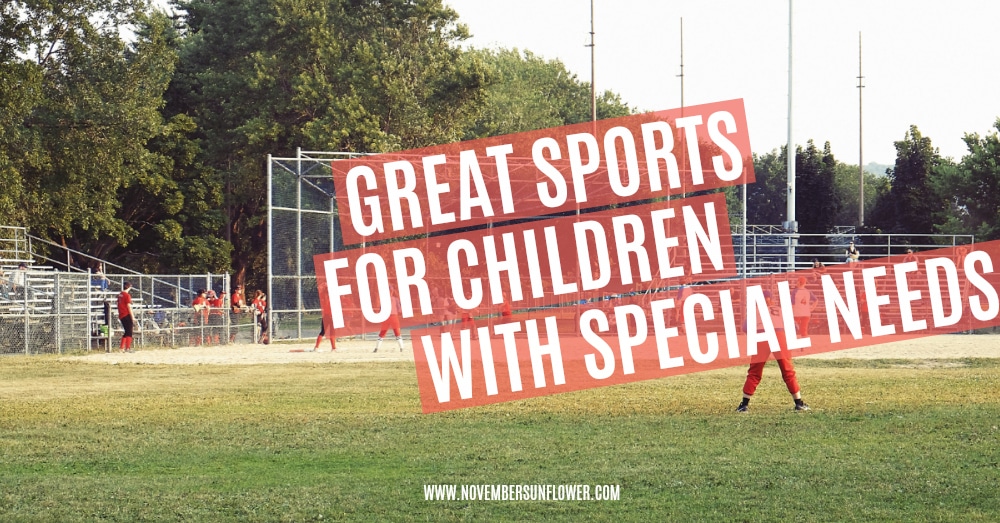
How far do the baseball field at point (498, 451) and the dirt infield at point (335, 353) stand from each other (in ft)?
20.0

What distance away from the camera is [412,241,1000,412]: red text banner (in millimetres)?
20797

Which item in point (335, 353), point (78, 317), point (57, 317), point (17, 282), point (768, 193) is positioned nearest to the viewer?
point (335, 353)

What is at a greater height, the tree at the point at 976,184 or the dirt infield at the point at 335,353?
the tree at the point at 976,184

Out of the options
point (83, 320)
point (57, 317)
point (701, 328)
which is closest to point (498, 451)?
point (57, 317)

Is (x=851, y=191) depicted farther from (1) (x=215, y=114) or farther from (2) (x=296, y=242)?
(2) (x=296, y=242)

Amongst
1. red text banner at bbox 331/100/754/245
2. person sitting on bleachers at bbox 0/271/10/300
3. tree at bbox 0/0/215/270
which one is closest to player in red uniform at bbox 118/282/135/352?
person sitting on bleachers at bbox 0/271/10/300

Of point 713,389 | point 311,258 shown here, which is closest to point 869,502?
point 713,389

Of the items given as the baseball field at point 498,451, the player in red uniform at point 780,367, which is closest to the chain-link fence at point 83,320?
the baseball field at point 498,451

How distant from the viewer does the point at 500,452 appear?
1298cm

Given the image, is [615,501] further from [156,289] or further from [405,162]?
[156,289]

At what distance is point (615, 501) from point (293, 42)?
161 feet

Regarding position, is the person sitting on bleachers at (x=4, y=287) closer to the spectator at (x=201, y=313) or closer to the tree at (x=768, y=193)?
the spectator at (x=201, y=313)

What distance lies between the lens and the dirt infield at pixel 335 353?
29047mm

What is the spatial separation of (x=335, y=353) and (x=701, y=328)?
14.9m
